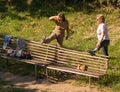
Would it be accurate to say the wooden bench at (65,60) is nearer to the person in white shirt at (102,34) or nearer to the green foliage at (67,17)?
the person in white shirt at (102,34)

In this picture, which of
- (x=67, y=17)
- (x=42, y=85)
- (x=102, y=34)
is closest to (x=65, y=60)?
(x=42, y=85)

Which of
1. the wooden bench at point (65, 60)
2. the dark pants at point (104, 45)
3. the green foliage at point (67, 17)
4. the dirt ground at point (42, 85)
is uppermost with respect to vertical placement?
the green foliage at point (67, 17)

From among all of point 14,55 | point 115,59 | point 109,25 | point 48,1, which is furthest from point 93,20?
point 14,55

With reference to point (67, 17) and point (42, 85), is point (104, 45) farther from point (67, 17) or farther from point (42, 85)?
point (67, 17)

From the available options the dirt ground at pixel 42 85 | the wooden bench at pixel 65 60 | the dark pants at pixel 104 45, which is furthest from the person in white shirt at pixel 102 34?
the dirt ground at pixel 42 85

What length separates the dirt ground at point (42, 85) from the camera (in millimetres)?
10827

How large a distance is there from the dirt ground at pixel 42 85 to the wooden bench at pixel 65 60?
1.27 ft

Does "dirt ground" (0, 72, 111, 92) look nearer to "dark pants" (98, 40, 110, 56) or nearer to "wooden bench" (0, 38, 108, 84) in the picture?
"wooden bench" (0, 38, 108, 84)

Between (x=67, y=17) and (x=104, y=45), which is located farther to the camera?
(x=67, y=17)

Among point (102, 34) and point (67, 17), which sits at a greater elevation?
point (67, 17)

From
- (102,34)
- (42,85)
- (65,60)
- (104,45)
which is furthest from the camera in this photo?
(104,45)

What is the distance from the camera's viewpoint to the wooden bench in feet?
36.0

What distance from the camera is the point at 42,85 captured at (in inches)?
438

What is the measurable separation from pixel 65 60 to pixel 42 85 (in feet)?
3.29
